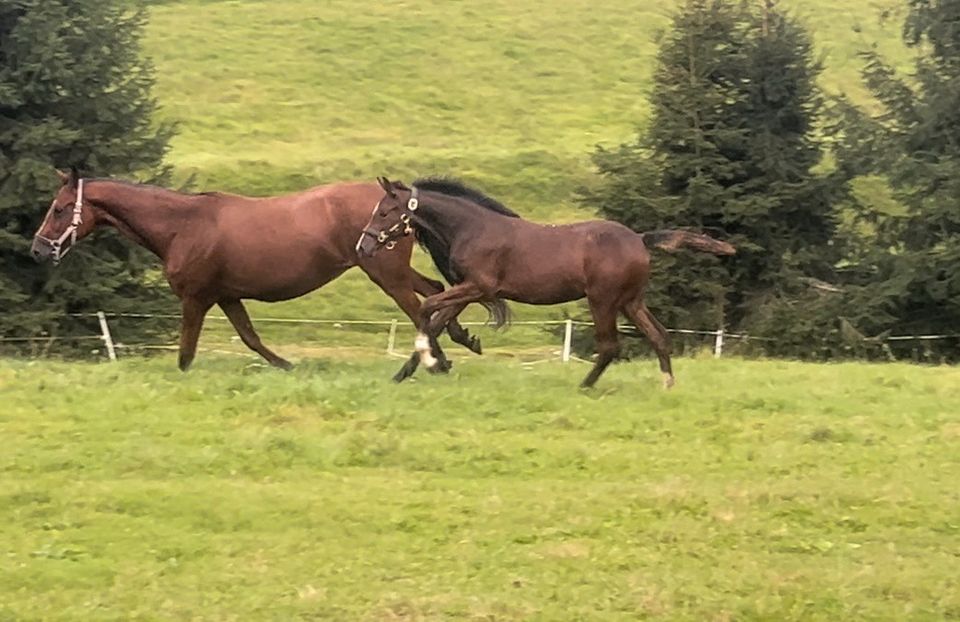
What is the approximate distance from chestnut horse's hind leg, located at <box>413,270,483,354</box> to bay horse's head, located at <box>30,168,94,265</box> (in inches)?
139

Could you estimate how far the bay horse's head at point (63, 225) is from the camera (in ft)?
42.8

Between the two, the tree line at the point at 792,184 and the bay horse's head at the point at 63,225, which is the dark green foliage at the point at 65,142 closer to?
the bay horse's head at the point at 63,225

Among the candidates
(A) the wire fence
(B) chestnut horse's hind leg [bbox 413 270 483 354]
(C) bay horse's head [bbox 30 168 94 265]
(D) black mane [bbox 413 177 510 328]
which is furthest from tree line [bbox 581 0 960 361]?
(C) bay horse's head [bbox 30 168 94 265]

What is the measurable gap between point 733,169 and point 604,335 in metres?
12.3

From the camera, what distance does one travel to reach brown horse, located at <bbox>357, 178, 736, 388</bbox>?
11.9m

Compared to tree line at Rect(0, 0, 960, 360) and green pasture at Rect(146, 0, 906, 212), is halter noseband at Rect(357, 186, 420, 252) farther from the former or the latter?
green pasture at Rect(146, 0, 906, 212)

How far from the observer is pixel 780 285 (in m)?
23.3

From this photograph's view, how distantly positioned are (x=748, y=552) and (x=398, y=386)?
5196 millimetres

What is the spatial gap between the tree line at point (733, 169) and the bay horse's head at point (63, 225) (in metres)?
7.42

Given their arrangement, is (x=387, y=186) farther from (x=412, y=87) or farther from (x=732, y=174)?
(x=412, y=87)

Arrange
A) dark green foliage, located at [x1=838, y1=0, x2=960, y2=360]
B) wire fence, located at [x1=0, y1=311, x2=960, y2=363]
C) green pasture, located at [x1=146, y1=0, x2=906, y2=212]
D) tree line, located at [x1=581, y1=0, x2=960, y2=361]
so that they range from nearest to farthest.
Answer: wire fence, located at [x1=0, y1=311, x2=960, y2=363]
dark green foliage, located at [x1=838, y1=0, x2=960, y2=360]
tree line, located at [x1=581, y1=0, x2=960, y2=361]
green pasture, located at [x1=146, y1=0, x2=906, y2=212]

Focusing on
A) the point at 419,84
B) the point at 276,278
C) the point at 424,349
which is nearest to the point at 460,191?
the point at 424,349

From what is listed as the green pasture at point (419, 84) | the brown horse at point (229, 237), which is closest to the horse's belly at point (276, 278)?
the brown horse at point (229, 237)

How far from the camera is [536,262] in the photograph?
12055 mm
